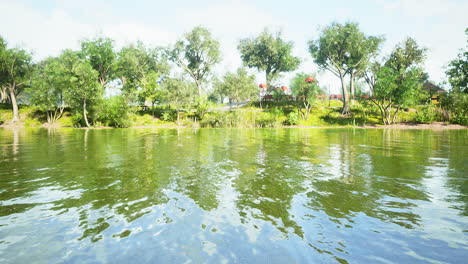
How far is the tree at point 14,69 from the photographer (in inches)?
2452

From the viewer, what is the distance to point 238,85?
196ft

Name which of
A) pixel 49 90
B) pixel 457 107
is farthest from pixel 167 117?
pixel 457 107

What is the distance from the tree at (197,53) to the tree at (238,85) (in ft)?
32.7

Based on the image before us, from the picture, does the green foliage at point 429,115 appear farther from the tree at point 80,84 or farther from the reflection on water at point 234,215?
the tree at point 80,84

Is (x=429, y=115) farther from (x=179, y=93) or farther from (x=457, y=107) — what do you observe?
(x=179, y=93)

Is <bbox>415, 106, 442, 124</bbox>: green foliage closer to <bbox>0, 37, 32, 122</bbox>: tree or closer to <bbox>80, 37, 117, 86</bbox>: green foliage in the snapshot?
<bbox>80, 37, 117, 86</bbox>: green foliage

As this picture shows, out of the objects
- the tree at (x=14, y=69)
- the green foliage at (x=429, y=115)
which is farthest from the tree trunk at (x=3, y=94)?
the green foliage at (x=429, y=115)

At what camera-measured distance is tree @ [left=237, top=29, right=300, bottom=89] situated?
7169cm

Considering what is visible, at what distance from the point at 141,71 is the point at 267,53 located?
35.8 meters

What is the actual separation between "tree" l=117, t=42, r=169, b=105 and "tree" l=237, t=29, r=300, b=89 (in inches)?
984

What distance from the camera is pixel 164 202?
20.4 feet

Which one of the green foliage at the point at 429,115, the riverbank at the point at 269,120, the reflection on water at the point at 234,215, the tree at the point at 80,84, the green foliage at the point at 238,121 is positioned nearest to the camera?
the reflection on water at the point at 234,215

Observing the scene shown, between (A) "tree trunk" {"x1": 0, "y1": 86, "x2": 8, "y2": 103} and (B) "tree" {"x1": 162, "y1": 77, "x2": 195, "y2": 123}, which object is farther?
(A) "tree trunk" {"x1": 0, "y1": 86, "x2": 8, "y2": 103}

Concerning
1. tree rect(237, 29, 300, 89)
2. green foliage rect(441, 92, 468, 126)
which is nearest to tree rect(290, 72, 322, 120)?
tree rect(237, 29, 300, 89)
